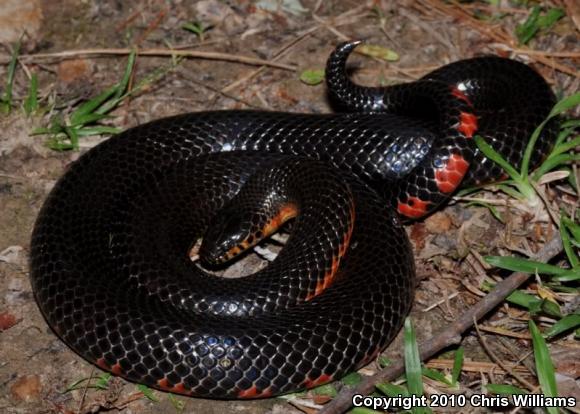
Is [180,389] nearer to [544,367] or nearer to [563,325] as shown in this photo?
[544,367]

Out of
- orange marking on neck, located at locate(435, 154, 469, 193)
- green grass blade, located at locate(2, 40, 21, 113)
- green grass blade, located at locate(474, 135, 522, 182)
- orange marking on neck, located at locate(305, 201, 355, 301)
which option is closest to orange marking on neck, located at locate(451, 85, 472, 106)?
green grass blade, located at locate(474, 135, 522, 182)

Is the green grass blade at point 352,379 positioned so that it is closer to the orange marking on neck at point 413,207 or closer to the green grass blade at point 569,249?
the orange marking on neck at point 413,207

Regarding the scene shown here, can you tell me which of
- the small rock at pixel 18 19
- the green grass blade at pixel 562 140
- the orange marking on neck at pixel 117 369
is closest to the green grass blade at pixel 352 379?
the orange marking on neck at pixel 117 369

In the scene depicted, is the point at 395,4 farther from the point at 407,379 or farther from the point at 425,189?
the point at 407,379

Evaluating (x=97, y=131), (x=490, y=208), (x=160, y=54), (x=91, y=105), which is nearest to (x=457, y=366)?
(x=490, y=208)

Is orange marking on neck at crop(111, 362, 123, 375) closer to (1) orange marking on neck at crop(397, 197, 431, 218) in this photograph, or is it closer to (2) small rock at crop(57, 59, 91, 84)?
(1) orange marking on neck at crop(397, 197, 431, 218)
